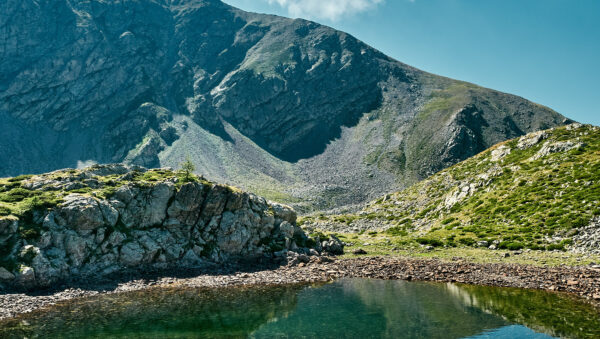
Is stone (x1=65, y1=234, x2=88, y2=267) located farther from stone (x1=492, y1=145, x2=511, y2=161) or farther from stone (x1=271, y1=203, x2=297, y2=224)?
stone (x1=492, y1=145, x2=511, y2=161)

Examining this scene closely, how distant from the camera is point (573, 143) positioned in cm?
7588

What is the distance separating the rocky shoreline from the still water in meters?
2.31

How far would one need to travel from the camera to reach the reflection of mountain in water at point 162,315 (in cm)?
2773

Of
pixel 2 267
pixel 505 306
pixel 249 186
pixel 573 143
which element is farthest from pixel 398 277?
pixel 249 186

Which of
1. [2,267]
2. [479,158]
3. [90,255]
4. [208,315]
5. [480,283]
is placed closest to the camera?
[208,315]

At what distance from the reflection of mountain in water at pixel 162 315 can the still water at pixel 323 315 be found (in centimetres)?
8

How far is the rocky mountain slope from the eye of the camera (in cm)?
5356

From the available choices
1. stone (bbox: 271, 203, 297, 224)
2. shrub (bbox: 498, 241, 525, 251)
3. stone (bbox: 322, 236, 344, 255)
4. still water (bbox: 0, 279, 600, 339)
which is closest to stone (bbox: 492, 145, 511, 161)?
shrub (bbox: 498, 241, 525, 251)

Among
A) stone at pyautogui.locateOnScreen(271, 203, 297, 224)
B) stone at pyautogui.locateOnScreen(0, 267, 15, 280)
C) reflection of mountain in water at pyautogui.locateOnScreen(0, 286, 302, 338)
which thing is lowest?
reflection of mountain in water at pyautogui.locateOnScreen(0, 286, 302, 338)

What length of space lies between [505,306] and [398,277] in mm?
14392

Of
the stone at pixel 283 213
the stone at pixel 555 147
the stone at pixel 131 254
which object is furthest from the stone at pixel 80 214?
the stone at pixel 555 147

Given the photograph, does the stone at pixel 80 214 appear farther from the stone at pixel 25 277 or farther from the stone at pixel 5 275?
the stone at pixel 5 275

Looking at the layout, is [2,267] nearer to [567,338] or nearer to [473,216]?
[567,338]

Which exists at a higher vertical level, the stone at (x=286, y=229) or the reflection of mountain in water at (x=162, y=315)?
the stone at (x=286, y=229)
